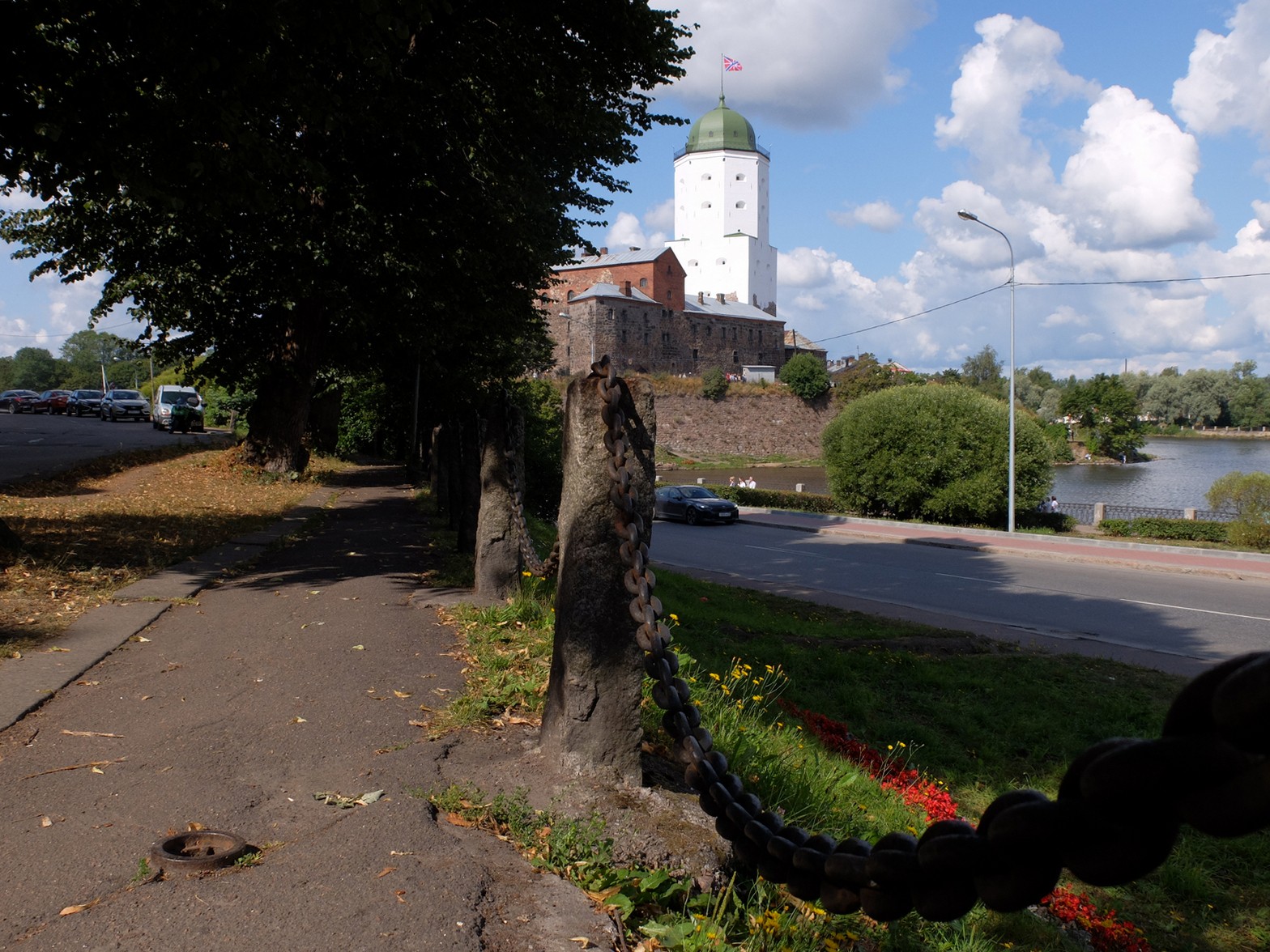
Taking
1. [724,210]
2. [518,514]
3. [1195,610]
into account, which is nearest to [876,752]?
[518,514]

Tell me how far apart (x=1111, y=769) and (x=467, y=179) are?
16.6 meters

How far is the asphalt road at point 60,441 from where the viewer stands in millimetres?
22422

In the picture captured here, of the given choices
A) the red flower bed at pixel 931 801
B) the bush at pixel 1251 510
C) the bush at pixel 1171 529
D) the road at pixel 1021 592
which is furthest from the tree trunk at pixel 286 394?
the bush at pixel 1171 529

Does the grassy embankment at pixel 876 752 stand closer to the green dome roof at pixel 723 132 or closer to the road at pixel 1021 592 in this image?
the road at pixel 1021 592

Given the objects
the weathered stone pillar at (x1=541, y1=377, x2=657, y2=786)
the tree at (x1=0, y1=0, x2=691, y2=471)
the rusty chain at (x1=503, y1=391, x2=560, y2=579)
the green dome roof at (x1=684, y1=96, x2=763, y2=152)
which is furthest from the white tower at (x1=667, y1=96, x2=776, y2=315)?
the weathered stone pillar at (x1=541, y1=377, x2=657, y2=786)

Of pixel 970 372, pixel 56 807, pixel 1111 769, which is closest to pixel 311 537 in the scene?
pixel 56 807

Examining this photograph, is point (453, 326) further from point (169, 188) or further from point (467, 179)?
point (169, 188)

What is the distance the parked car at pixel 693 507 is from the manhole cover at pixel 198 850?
98.0 ft

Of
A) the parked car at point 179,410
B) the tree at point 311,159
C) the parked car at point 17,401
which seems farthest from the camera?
the parked car at point 17,401

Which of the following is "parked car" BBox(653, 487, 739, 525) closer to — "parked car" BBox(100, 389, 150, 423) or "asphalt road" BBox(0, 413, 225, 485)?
"asphalt road" BBox(0, 413, 225, 485)

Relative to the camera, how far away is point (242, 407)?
3619cm

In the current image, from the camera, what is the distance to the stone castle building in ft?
331

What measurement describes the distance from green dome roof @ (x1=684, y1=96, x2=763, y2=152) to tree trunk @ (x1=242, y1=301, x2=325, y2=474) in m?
102

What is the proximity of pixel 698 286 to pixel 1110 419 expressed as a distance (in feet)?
170
